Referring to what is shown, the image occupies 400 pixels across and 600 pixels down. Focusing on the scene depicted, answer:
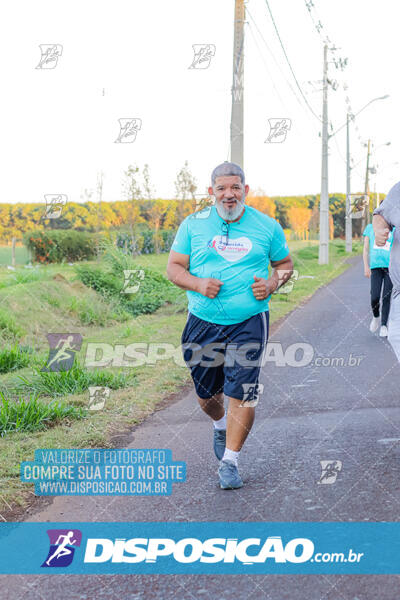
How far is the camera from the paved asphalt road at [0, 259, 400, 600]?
3035 mm

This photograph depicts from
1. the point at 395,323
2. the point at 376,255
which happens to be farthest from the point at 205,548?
the point at 376,255

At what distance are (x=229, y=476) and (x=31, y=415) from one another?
6.75ft

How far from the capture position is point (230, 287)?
428 centimetres

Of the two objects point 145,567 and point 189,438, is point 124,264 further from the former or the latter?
point 145,567

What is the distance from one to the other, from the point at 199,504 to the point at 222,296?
122cm

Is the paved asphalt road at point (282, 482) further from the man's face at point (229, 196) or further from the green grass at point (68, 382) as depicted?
the man's face at point (229, 196)

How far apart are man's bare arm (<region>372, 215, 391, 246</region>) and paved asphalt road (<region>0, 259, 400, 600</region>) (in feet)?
4.65

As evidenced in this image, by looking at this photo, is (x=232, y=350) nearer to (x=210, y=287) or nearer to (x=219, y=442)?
(x=210, y=287)

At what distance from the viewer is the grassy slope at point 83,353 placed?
5.09 meters

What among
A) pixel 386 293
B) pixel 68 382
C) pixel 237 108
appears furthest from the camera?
pixel 237 108

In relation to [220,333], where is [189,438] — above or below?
below

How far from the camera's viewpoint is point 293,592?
9.73 feet

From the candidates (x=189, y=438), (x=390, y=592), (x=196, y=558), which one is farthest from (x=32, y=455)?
(x=390, y=592)

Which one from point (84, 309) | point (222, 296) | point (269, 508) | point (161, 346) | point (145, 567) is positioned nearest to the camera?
point (145, 567)
